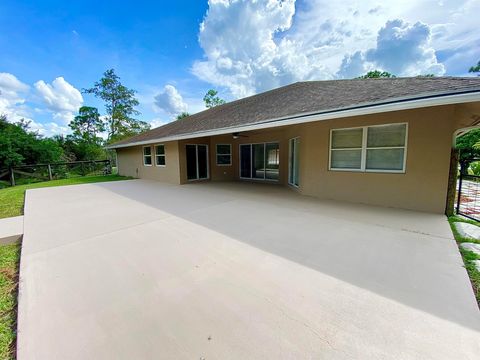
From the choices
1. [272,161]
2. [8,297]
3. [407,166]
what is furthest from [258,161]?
[8,297]

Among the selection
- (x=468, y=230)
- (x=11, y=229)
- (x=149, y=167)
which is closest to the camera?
(x=468, y=230)

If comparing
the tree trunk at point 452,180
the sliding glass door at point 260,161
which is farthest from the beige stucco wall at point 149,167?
the tree trunk at point 452,180

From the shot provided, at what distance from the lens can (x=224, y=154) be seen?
38.2 feet

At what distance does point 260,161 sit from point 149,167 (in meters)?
7.30

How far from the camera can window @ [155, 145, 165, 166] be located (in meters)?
11.8

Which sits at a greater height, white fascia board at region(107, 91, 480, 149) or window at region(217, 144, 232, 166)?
white fascia board at region(107, 91, 480, 149)

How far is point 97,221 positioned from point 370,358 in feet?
18.4

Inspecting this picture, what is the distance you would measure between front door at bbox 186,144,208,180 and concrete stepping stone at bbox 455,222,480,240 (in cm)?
994

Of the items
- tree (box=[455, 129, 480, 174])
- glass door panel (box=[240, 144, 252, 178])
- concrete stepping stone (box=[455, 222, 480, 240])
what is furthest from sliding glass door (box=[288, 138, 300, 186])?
tree (box=[455, 129, 480, 174])

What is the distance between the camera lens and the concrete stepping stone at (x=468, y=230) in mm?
3750

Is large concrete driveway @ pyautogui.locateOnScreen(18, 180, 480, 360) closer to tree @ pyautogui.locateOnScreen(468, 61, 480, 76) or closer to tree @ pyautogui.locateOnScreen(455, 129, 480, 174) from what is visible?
tree @ pyautogui.locateOnScreen(455, 129, 480, 174)

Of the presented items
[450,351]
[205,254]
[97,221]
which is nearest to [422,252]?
[450,351]

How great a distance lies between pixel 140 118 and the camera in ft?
94.7

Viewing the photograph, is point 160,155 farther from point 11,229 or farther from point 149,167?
point 11,229
